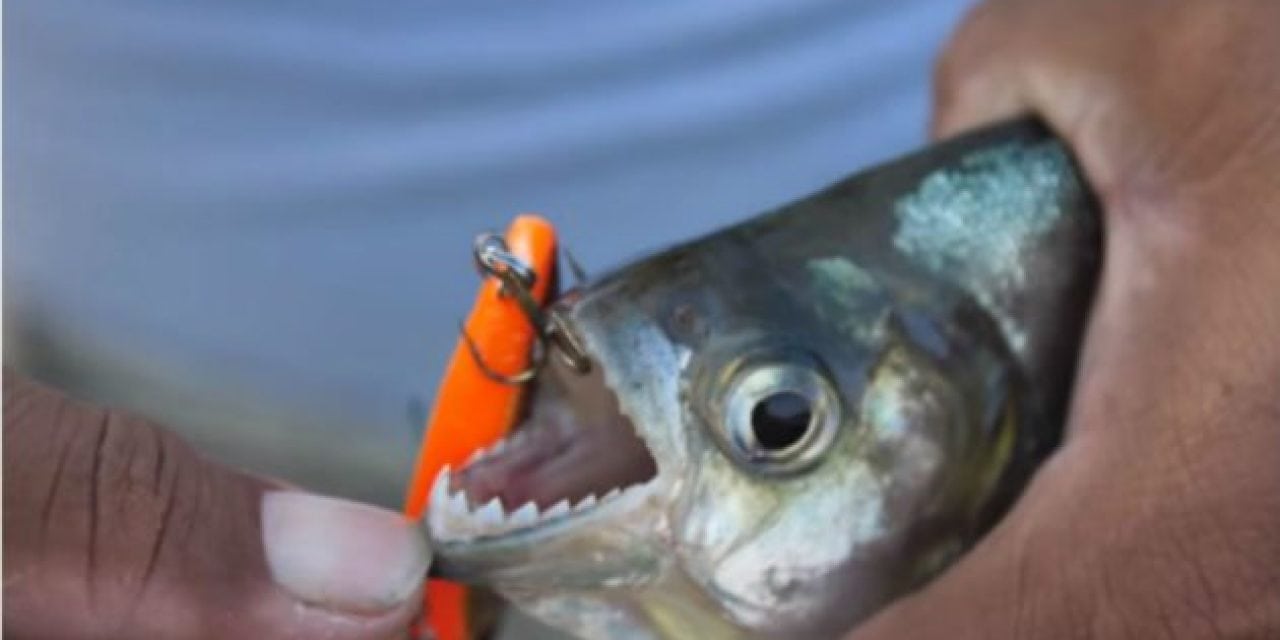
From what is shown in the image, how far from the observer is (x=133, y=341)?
6.46 feet

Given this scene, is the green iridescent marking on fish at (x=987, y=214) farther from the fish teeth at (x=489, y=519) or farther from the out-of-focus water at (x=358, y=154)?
the out-of-focus water at (x=358, y=154)

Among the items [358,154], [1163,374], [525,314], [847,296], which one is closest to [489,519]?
[525,314]

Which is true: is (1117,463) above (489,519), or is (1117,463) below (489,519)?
above

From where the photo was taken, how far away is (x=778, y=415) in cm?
124

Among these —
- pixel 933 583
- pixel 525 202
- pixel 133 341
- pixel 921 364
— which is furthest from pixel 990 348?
pixel 133 341

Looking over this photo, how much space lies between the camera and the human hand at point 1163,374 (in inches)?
45.5

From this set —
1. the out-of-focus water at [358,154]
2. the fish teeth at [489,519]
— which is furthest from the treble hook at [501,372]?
the out-of-focus water at [358,154]

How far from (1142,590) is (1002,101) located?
0.53 metres

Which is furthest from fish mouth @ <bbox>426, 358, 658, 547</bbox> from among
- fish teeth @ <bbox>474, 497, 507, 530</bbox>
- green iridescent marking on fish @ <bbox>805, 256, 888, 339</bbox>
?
green iridescent marking on fish @ <bbox>805, 256, 888, 339</bbox>

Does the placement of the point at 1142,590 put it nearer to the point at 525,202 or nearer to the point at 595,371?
the point at 595,371

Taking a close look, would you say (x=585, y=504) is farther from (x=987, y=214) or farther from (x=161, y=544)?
(x=987, y=214)

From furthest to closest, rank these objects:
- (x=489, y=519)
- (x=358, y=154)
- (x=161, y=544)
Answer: (x=358, y=154) → (x=489, y=519) → (x=161, y=544)

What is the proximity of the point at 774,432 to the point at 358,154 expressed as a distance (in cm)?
77

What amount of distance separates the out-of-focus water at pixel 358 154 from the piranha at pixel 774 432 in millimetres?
544
